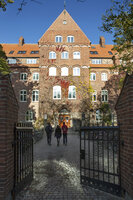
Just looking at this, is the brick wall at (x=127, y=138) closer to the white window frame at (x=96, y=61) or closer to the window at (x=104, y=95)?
the window at (x=104, y=95)

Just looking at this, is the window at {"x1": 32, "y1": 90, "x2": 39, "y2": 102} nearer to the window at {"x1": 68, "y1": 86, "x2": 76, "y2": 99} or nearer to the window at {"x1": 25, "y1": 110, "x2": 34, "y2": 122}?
the window at {"x1": 25, "y1": 110, "x2": 34, "y2": 122}

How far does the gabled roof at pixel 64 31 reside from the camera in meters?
27.2

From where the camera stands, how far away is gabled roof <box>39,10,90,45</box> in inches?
1072

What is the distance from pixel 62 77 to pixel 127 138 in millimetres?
23069

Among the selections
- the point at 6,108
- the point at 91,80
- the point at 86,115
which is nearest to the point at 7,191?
the point at 6,108

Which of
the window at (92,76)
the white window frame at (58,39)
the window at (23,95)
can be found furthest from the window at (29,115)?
the white window frame at (58,39)

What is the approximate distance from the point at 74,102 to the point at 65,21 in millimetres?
13519

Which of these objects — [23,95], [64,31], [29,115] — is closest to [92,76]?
[64,31]

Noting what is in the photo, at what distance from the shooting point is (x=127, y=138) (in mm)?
3984

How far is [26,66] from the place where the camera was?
1103 inches

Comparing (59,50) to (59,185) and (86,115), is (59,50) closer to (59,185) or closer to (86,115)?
(86,115)

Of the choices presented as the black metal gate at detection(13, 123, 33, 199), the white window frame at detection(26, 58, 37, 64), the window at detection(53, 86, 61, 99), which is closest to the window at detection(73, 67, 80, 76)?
the window at detection(53, 86, 61, 99)

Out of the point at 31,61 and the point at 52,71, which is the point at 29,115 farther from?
the point at 31,61

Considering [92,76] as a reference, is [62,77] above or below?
below
